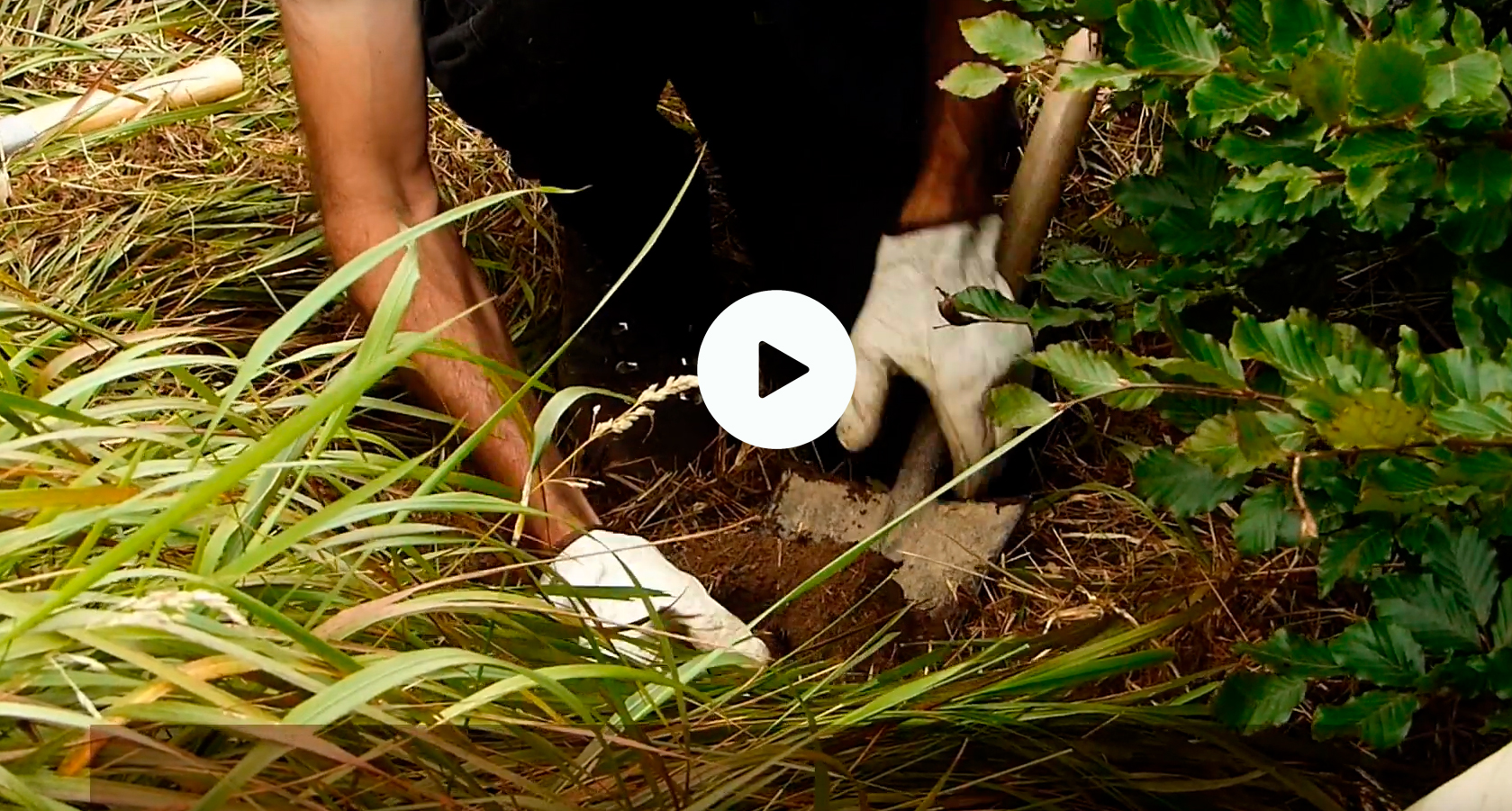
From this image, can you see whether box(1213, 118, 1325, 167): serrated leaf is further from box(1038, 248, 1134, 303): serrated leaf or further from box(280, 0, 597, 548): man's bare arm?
box(280, 0, 597, 548): man's bare arm

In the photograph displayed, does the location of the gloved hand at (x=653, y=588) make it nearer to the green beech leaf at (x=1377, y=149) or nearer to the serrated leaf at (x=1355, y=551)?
the serrated leaf at (x=1355, y=551)

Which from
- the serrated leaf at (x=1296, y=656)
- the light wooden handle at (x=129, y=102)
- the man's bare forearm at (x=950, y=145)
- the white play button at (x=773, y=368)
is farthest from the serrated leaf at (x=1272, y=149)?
the light wooden handle at (x=129, y=102)

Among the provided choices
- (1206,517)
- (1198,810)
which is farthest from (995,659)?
(1206,517)

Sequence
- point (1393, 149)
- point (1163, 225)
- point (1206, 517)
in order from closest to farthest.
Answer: point (1393, 149), point (1163, 225), point (1206, 517)

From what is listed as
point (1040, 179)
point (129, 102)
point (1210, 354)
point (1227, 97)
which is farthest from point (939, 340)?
point (129, 102)

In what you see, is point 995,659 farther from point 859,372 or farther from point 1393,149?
point 1393,149

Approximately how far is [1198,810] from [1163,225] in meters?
0.42

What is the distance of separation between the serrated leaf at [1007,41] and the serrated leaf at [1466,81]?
0.23 metres

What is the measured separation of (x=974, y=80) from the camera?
0.67 metres

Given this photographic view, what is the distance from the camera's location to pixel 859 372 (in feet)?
4.06

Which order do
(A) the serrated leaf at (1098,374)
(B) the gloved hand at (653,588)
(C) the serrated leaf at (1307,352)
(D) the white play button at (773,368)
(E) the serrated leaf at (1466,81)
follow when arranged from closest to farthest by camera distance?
(E) the serrated leaf at (1466,81) → (C) the serrated leaf at (1307,352) → (A) the serrated leaf at (1098,374) → (B) the gloved hand at (653,588) → (D) the white play button at (773,368)

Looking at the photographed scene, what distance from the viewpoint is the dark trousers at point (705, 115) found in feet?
3.92

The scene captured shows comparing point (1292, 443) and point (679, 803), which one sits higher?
point (1292, 443)

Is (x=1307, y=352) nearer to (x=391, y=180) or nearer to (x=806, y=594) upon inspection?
(x=806, y=594)
